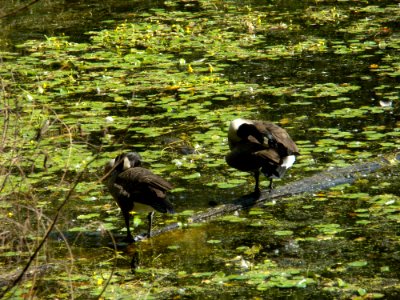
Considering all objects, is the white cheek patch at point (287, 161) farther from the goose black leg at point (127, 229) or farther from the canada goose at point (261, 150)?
the goose black leg at point (127, 229)

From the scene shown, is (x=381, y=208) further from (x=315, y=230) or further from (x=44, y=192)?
(x=44, y=192)

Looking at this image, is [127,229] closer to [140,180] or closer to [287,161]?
[140,180]

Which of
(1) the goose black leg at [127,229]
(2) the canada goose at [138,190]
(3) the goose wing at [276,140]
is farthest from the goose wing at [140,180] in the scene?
(3) the goose wing at [276,140]

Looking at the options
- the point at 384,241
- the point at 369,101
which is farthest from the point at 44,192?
the point at 369,101

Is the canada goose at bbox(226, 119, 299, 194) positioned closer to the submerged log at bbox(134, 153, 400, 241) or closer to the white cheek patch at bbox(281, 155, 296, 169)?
the white cheek patch at bbox(281, 155, 296, 169)

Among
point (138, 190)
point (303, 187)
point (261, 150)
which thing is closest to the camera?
point (138, 190)

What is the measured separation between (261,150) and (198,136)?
6.66ft

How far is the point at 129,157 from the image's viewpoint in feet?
28.5

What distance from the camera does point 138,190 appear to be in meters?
8.19

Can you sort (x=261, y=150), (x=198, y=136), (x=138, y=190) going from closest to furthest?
(x=138, y=190) → (x=261, y=150) → (x=198, y=136)

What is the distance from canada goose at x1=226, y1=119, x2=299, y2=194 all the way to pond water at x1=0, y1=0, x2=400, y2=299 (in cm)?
35

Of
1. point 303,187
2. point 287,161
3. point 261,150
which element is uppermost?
point 261,150

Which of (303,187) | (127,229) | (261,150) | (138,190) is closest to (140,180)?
(138,190)

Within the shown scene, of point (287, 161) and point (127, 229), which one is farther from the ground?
point (287, 161)
